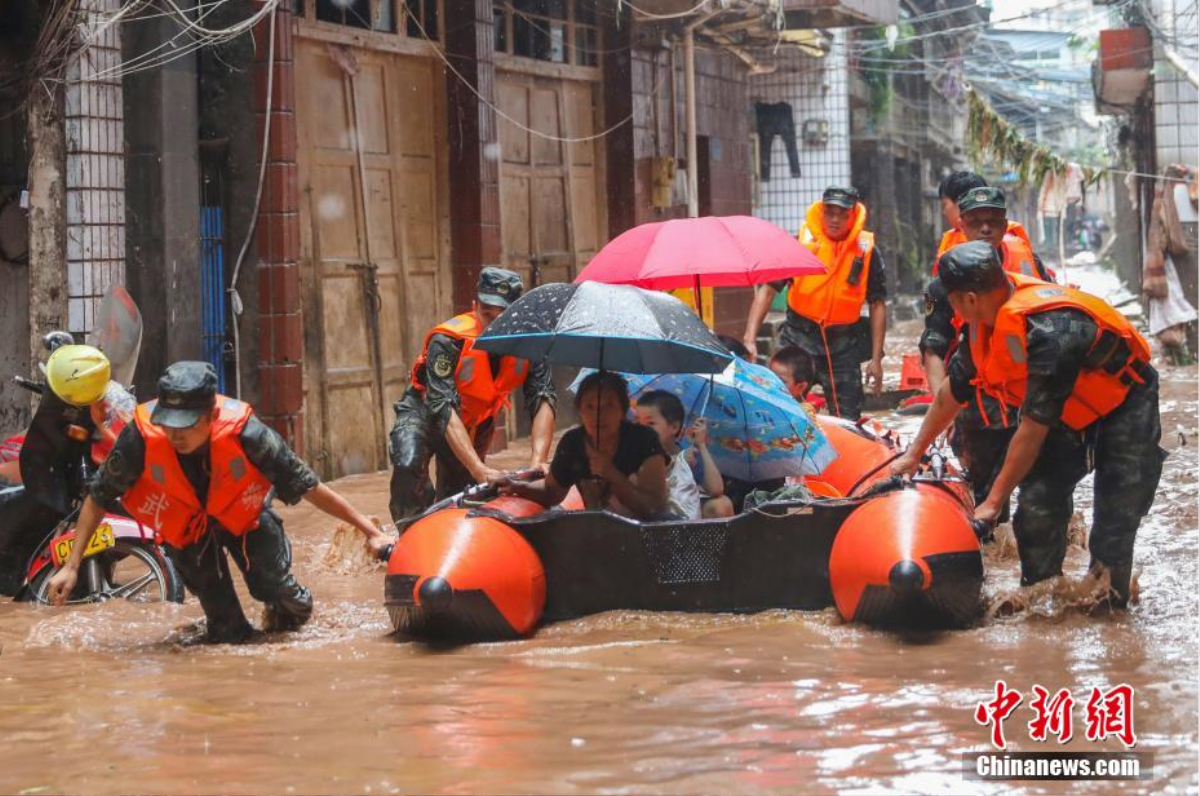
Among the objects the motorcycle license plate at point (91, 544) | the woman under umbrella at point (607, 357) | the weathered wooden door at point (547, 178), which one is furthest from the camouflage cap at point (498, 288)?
the weathered wooden door at point (547, 178)

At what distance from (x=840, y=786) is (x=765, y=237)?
5.08 metres

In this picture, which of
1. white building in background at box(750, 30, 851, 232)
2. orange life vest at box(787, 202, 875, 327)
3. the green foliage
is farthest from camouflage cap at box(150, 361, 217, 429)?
white building in background at box(750, 30, 851, 232)

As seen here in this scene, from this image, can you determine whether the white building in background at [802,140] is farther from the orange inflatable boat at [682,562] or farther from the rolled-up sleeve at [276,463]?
the rolled-up sleeve at [276,463]

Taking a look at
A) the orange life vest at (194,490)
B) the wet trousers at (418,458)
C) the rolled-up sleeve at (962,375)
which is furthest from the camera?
the wet trousers at (418,458)

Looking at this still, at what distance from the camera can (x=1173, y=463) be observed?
11852 millimetres

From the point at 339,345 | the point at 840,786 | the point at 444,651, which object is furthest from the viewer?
the point at 339,345

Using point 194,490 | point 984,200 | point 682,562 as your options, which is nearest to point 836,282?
point 984,200

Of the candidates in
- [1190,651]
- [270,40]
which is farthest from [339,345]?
[1190,651]

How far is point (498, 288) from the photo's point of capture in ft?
26.7

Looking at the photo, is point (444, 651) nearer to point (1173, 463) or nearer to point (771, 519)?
point (771, 519)

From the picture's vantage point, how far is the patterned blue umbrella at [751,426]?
7.78m

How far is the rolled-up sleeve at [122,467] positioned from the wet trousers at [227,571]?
41 centimetres

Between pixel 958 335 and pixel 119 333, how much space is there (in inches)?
184

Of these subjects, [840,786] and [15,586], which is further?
[15,586]
